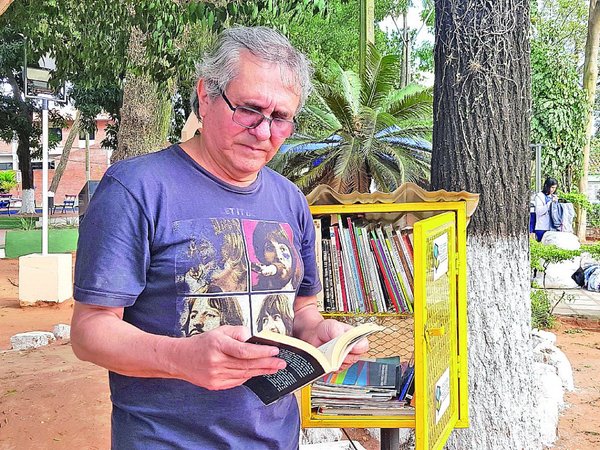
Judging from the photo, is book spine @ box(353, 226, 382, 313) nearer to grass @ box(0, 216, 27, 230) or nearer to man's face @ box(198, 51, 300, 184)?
man's face @ box(198, 51, 300, 184)

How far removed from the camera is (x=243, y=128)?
1.74 meters

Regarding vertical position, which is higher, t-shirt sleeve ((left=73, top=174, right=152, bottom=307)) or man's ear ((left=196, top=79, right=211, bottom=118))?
man's ear ((left=196, top=79, right=211, bottom=118))

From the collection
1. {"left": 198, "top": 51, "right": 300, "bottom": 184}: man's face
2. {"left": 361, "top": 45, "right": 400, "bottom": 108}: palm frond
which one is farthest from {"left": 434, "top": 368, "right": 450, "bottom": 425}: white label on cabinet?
{"left": 361, "top": 45, "right": 400, "bottom": 108}: palm frond

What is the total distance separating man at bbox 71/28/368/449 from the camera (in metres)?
1.47

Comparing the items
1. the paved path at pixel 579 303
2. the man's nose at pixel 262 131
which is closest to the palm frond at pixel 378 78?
the paved path at pixel 579 303

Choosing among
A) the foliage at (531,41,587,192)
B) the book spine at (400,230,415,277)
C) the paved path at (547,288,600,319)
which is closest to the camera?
the book spine at (400,230,415,277)

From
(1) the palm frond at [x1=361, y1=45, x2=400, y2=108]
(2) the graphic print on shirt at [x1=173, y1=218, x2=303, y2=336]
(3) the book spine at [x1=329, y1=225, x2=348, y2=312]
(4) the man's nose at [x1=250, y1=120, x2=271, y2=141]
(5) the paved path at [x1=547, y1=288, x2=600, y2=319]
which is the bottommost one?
(5) the paved path at [x1=547, y1=288, x2=600, y2=319]

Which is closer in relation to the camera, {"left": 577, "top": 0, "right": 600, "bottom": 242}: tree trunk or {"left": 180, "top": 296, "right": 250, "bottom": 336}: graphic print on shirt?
{"left": 180, "top": 296, "right": 250, "bottom": 336}: graphic print on shirt

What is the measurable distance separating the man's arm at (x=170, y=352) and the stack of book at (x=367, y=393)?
1585mm

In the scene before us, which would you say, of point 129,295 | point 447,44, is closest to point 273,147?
point 129,295

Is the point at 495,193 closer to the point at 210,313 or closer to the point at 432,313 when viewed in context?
the point at 432,313

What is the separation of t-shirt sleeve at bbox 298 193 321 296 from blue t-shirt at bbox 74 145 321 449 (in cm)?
23

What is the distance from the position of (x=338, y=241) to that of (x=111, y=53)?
6.95 meters

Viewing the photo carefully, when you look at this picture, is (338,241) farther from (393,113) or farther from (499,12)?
(393,113)
